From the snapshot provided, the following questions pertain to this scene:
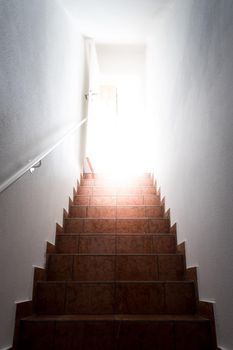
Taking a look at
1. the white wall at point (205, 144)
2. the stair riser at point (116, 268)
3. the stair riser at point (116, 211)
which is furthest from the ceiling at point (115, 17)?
the stair riser at point (116, 268)

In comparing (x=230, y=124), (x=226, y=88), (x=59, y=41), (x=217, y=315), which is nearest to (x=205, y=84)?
(x=226, y=88)

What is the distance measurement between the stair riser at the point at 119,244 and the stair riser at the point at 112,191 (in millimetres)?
1136

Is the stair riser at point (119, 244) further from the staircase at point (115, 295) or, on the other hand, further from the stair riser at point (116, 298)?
the stair riser at point (116, 298)

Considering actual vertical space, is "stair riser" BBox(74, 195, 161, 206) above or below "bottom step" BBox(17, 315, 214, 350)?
above

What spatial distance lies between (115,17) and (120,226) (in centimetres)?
277

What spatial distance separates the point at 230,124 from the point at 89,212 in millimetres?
1954

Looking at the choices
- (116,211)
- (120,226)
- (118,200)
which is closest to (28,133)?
(120,226)

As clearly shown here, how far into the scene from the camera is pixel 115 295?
180 centimetres

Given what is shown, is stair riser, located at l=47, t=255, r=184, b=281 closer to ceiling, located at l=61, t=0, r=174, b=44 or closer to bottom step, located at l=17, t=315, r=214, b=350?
bottom step, located at l=17, t=315, r=214, b=350

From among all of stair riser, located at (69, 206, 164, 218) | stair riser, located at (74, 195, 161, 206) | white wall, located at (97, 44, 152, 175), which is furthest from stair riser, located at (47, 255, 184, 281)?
white wall, located at (97, 44, 152, 175)

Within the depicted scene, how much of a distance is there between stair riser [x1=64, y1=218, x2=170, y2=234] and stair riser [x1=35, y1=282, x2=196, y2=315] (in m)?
0.85

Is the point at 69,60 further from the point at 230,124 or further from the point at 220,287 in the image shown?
the point at 220,287

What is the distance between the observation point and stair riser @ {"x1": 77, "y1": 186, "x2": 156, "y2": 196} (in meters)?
3.50

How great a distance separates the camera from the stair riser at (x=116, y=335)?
4.85ft
